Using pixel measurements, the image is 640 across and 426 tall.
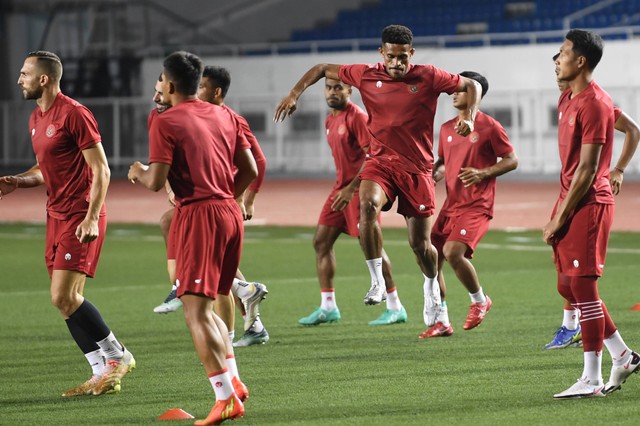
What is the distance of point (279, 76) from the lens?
128 ft

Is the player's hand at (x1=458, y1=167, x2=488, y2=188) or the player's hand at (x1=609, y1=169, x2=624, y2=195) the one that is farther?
the player's hand at (x1=458, y1=167, x2=488, y2=188)

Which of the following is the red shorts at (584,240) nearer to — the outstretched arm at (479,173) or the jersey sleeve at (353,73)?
the outstretched arm at (479,173)

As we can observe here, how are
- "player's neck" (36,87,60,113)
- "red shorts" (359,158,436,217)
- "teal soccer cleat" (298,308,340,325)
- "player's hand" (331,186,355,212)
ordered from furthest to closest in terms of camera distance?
"teal soccer cleat" (298,308,340,325) < "player's hand" (331,186,355,212) < "red shorts" (359,158,436,217) < "player's neck" (36,87,60,113)

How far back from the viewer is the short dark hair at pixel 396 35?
9586 mm

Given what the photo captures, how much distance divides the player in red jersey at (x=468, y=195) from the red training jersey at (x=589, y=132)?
2.83m

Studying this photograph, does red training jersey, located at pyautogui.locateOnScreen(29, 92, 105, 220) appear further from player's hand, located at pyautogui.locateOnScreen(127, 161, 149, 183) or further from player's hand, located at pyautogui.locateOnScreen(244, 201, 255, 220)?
player's hand, located at pyautogui.locateOnScreen(244, 201, 255, 220)

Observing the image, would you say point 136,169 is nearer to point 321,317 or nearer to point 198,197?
point 198,197

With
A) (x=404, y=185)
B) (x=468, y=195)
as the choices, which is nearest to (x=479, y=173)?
(x=468, y=195)

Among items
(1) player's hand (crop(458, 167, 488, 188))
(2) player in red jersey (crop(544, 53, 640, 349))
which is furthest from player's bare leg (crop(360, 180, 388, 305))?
(2) player in red jersey (crop(544, 53, 640, 349))

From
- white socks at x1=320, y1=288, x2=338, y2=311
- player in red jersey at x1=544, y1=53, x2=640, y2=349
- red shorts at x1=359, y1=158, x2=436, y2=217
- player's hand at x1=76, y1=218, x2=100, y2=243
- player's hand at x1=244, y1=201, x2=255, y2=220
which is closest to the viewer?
player's hand at x1=76, y1=218, x2=100, y2=243

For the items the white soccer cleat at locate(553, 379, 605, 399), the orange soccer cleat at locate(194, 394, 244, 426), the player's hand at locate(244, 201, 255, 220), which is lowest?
the white soccer cleat at locate(553, 379, 605, 399)

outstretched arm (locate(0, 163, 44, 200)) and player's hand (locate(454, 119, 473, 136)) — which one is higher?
player's hand (locate(454, 119, 473, 136))

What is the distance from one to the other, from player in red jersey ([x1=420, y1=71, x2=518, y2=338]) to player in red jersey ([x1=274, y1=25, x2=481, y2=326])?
21 centimetres

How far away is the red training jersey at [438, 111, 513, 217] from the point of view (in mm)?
10492
